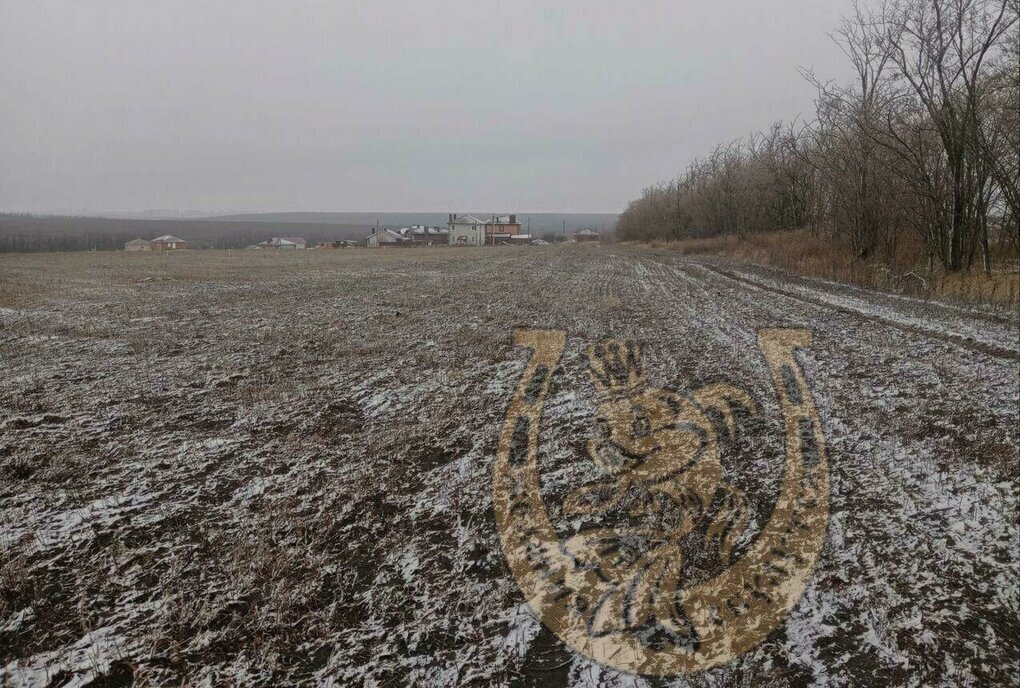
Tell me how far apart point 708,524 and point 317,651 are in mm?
2075

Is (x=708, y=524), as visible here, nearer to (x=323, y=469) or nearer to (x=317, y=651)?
(x=317, y=651)

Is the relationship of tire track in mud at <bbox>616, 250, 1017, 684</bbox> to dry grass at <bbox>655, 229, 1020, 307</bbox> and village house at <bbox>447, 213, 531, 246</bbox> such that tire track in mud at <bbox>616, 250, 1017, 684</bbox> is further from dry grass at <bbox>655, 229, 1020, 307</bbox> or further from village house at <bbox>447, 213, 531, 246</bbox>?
village house at <bbox>447, 213, 531, 246</bbox>

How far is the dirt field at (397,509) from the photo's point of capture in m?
2.17

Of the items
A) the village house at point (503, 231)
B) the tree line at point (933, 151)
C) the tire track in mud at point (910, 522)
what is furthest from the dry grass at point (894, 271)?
the village house at point (503, 231)

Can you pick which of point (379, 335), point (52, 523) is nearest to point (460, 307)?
point (379, 335)

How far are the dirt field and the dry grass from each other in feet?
18.0

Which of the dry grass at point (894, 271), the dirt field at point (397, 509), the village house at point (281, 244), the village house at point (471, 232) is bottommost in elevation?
the dirt field at point (397, 509)

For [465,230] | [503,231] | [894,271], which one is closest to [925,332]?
[894,271]

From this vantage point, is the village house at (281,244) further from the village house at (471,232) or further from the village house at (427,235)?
the village house at (471,232)

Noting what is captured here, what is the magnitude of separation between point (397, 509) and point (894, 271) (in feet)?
56.2

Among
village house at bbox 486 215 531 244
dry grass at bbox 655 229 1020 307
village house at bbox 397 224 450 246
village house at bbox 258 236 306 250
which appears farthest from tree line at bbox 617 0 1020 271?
village house at bbox 397 224 450 246

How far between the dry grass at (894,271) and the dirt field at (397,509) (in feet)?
18.0

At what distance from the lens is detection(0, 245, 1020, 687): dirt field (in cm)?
217

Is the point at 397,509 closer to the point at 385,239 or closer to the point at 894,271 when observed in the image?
the point at 894,271
